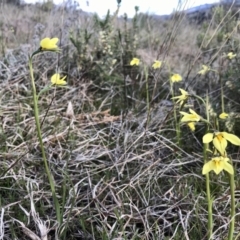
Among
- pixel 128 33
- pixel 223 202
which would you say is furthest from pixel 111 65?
pixel 223 202

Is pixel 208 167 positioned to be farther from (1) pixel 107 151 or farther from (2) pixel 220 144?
(1) pixel 107 151

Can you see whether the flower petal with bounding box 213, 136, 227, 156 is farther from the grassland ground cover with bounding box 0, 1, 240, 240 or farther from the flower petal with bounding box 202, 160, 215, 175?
the grassland ground cover with bounding box 0, 1, 240, 240

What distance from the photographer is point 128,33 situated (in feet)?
7.86

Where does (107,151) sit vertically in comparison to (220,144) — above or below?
below

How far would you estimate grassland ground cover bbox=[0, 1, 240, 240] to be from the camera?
44.1 inches

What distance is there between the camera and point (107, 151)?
1.49 metres

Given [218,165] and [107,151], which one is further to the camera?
[107,151]

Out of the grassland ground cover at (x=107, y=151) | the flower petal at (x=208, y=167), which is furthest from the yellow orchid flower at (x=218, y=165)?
the grassland ground cover at (x=107, y=151)

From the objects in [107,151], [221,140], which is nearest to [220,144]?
[221,140]

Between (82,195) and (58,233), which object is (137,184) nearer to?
(82,195)

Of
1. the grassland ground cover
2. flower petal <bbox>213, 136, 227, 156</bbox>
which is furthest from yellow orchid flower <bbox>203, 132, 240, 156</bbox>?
the grassland ground cover

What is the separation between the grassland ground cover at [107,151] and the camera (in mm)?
1119

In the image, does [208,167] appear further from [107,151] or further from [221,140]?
[107,151]

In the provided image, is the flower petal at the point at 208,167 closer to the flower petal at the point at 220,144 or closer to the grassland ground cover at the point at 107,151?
the flower petal at the point at 220,144
